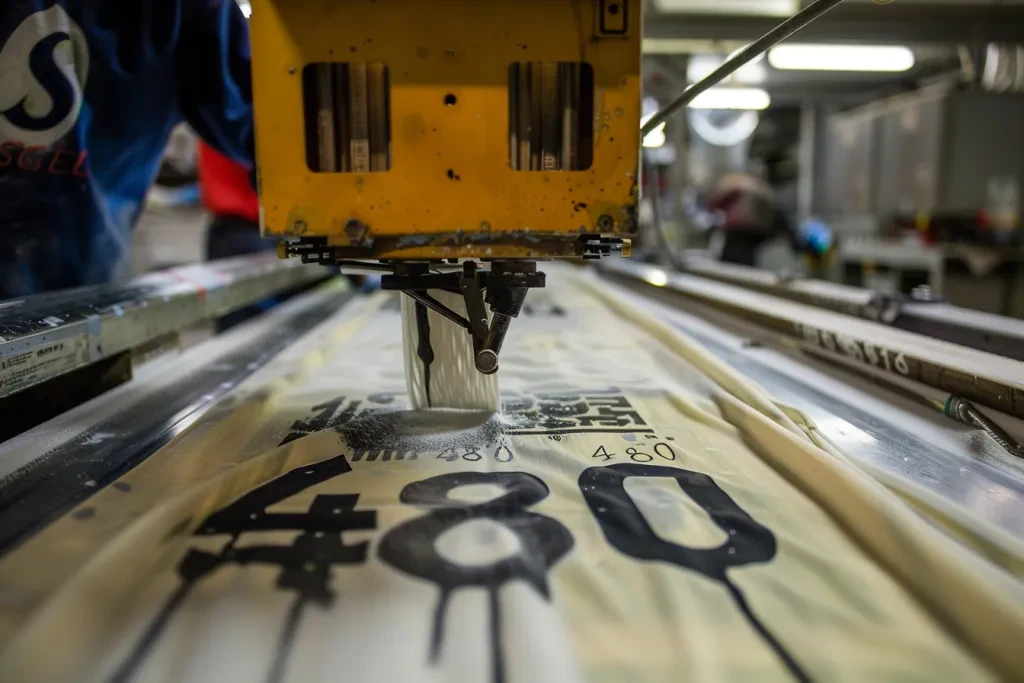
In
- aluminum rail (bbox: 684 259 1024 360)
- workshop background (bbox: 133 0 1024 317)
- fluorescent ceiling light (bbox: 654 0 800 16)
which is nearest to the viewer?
aluminum rail (bbox: 684 259 1024 360)

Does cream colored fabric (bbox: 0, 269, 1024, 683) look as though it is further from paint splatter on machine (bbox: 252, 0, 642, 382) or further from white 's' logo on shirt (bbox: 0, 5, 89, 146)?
white 's' logo on shirt (bbox: 0, 5, 89, 146)

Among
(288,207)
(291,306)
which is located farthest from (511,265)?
(291,306)

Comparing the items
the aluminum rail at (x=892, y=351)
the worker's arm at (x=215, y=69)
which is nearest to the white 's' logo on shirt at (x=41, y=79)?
the worker's arm at (x=215, y=69)

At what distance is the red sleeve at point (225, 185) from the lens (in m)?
3.12

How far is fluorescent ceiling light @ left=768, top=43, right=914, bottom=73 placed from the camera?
163 inches

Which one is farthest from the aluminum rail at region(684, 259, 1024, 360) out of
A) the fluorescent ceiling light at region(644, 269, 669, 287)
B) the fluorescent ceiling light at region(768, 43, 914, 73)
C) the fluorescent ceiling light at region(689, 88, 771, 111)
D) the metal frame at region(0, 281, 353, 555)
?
the fluorescent ceiling light at region(689, 88, 771, 111)

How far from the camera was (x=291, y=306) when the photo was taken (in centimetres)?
289

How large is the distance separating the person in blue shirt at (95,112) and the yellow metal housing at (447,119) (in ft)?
2.93

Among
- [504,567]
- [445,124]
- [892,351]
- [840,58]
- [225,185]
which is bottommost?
[504,567]

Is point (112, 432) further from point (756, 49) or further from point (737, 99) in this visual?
point (737, 99)

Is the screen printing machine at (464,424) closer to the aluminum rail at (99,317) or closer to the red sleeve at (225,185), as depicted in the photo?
the aluminum rail at (99,317)

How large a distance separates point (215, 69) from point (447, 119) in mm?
→ 1236

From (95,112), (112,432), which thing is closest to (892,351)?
(112,432)

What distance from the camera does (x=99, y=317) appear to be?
1320 millimetres
